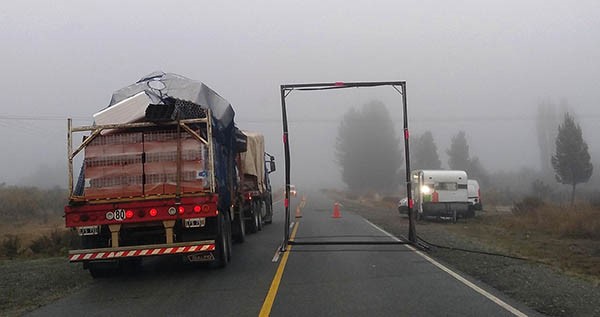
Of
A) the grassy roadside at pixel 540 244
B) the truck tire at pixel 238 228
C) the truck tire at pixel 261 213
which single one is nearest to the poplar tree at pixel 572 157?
the grassy roadside at pixel 540 244

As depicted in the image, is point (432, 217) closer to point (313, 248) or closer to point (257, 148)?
point (257, 148)

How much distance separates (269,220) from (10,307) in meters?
18.0

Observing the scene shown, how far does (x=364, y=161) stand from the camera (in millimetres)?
85812

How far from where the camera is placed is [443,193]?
27.6 m

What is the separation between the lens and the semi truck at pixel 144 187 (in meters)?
11.1

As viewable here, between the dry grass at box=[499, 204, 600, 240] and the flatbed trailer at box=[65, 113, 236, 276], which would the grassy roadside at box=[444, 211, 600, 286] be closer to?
the dry grass at box=[499, 204, 600, 240]

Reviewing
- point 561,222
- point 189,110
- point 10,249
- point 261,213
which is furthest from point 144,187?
point 561,222

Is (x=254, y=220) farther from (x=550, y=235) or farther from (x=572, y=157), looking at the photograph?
(x=572, y=157)

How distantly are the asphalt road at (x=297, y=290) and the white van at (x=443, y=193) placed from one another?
44.4 ft

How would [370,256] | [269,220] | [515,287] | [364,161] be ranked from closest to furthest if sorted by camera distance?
[515,287] < [370,256] < [269,220] < [364,161]

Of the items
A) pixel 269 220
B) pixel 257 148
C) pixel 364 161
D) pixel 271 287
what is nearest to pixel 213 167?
pixel 271 287

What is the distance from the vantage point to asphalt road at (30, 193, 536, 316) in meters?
8.16

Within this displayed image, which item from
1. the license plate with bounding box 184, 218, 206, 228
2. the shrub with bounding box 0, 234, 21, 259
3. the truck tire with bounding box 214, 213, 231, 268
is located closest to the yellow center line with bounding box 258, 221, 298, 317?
the truck tire with bounding box 214, 213, 231, 268

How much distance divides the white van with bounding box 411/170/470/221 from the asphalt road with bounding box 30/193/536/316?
13.5 meters
